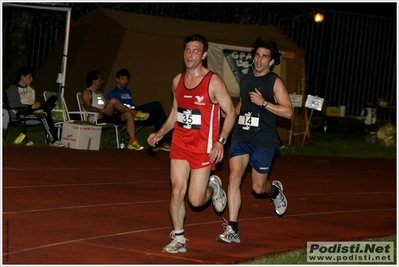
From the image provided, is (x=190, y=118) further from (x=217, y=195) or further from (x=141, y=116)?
(x=141, y=116)

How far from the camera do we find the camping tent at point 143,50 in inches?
770

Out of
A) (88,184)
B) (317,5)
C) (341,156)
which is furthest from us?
(317,5)

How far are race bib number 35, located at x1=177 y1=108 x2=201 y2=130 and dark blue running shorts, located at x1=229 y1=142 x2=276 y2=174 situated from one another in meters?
0.98

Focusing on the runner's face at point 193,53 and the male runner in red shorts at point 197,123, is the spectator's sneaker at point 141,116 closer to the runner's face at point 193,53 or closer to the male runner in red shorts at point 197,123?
the male runner in red shorts at point 197,123

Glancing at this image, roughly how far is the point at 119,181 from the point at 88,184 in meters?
0.66

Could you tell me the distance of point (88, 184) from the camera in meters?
11.0

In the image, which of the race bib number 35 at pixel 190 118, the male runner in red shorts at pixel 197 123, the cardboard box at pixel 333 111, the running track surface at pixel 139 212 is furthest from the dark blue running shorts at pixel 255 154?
the cardboard box at pixel 333 111

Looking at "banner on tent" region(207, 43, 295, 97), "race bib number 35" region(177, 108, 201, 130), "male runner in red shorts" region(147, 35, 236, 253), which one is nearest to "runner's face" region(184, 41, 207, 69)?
"male runner in red shorts" region(147, 35, 236, 253)

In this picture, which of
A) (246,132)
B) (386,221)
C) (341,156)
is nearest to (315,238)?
(246,132)

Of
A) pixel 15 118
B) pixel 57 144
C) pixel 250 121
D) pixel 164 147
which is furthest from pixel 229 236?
pixel 164 147

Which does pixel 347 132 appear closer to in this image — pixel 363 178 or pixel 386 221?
pixel 363 178

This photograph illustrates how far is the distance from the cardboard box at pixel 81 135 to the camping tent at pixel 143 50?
3927mm

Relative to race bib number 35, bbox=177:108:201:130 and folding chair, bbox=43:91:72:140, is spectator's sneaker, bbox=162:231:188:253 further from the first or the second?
folding chair, bbox=43:91:72:140

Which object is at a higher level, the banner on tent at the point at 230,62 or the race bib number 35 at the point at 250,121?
the banner on tent at the point at 230,62
